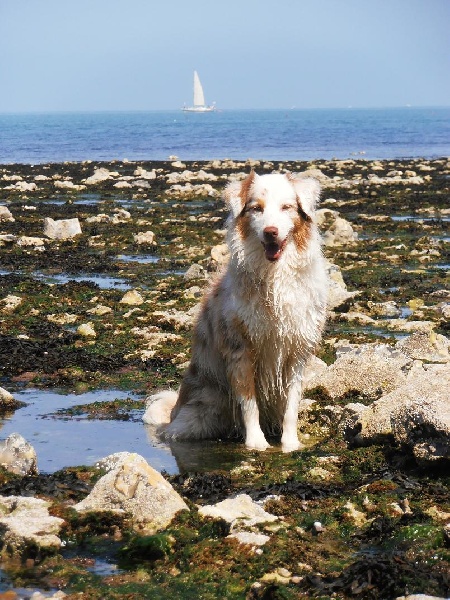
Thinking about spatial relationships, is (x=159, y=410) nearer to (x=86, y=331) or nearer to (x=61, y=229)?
(x=86, y=331)

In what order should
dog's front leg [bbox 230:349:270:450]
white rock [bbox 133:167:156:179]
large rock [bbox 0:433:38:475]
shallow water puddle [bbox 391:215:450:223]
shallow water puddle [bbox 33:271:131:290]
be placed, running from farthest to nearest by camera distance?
white rock [bbox 133:167:156:179] → shallow water puddle [bbox 391:215:450:223] → shallow water puddle [bbox 33:271:131:290] → dog's front leg [bbox 230:349:270:450] → large rock [bbox 0:433:38:475]

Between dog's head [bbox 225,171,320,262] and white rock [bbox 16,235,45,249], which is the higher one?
dog's head [bbox 225,171,320,262]

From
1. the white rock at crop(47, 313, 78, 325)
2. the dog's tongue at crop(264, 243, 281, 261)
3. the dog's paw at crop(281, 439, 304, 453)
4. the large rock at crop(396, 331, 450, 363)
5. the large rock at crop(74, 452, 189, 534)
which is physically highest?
the dog's tongue at crop(264, 243, 281, 261)

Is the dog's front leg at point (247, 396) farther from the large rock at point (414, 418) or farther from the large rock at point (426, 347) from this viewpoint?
the large rock at point (426, 347)

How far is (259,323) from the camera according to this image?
28.1 feet

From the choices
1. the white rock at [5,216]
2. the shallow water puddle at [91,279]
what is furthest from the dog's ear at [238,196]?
the white rock at [5,216]

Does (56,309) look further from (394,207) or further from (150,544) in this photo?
(394,207)

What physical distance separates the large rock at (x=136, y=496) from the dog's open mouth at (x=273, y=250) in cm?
237

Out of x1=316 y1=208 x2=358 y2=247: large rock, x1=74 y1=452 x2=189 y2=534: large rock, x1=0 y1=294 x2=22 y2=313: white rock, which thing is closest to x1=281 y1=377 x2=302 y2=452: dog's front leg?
x1=74 y1=452 x2=189 y2=534: large rock

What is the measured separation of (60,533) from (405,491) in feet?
7.79

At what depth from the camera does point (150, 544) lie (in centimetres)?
591

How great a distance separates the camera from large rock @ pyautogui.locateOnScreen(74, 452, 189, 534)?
636 cm

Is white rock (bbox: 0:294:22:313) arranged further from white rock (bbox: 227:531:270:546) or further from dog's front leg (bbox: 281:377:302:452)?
white rock (bbox: 227:531:270:546)

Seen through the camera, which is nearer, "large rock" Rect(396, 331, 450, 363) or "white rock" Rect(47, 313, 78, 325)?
"large rock" Rect(396, 331, 450, 363)
